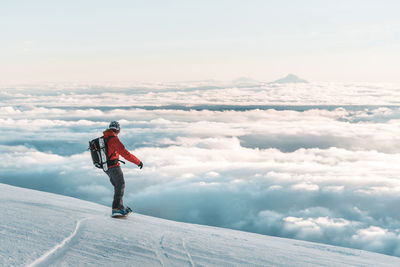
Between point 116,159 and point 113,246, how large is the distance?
2.87m

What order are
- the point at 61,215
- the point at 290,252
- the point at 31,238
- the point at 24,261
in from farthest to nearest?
the point at 61,215 → the point at 290,252 → the point at 31,238 → the point at 24,261

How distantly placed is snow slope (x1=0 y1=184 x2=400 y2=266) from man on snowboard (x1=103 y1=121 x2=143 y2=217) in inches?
25.3

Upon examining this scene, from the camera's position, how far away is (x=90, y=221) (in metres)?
7.57

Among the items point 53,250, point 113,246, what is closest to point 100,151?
point 113,246

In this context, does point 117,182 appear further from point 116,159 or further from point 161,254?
point 161,254

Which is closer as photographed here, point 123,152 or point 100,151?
point 123,152

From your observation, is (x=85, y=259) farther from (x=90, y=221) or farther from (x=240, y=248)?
(x=240, y=248)

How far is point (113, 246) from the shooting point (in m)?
6.03

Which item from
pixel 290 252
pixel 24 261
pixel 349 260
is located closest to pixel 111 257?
pixel 24 261

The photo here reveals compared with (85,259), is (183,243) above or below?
above

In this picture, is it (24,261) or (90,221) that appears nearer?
(24,261)

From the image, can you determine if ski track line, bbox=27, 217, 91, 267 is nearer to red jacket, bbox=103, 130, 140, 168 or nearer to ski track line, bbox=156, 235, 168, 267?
ski track line, bbox=156, 235, 168, 267

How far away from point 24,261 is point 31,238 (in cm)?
108

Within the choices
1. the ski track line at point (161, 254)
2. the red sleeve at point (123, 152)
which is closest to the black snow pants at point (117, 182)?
the red sleeve at point (123, 152)
